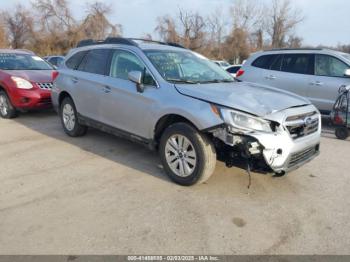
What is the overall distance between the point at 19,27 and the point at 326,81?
169ft

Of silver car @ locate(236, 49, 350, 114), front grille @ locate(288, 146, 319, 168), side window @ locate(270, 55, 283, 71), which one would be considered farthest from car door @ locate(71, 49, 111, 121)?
side window @ locate(270, 55, 283, 71)

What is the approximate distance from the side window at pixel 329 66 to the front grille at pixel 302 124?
12.0 ft

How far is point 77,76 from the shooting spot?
574 cm

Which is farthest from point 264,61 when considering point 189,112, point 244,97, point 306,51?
point 189,112

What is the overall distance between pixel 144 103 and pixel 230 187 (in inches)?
61.6

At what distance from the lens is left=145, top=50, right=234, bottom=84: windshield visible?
441cm

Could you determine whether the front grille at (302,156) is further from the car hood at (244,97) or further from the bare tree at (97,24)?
the bare tree at (97,24)

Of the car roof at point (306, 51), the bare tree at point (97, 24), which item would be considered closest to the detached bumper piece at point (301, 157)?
the car roof at point (306, 51)

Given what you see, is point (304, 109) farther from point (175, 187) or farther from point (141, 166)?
point (141, 166)

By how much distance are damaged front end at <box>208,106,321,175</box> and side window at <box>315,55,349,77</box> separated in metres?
4.25

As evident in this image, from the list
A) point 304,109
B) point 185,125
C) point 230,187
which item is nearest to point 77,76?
point 185,125

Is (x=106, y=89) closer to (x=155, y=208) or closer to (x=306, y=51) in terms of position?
(x=155, y=208)

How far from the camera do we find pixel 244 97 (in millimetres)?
3859

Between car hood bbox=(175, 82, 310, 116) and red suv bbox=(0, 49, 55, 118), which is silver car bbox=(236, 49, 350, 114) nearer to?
car hood bbox=(175, 82, 310, 116)
